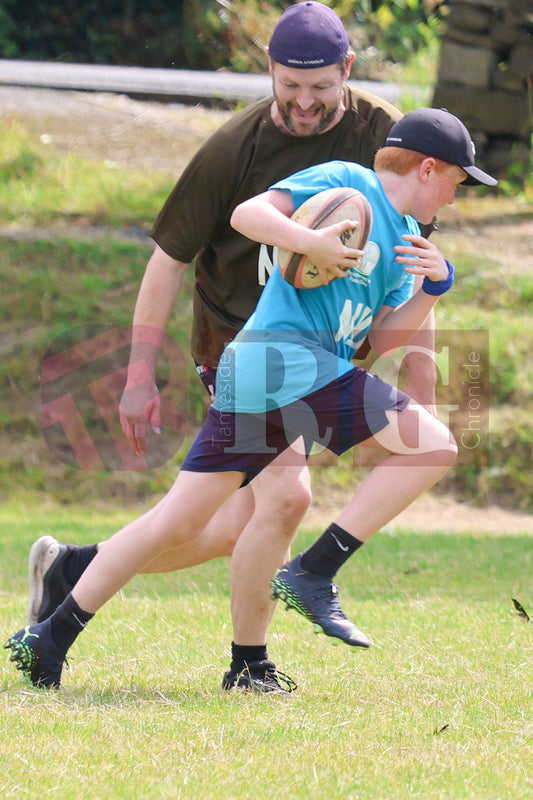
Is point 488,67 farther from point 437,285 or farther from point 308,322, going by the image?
point 308,322

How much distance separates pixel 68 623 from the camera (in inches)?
149

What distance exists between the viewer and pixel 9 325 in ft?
31.2

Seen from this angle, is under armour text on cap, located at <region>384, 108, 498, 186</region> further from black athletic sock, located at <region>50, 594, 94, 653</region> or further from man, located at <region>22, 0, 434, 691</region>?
black athletic sock, located at <region>50, 594, 94, 653</region>

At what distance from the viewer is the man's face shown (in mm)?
3896

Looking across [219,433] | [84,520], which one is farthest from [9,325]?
[219,433]

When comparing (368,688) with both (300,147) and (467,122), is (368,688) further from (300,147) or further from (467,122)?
(467,122)

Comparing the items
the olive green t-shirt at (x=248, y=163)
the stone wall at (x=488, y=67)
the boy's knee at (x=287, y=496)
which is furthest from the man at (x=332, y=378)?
the stone wall at (x=488, y=67)

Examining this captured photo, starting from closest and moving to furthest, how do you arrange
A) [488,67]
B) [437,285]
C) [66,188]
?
[437,285]
[66,188]
[488,67]

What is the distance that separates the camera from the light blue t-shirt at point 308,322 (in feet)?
11.3

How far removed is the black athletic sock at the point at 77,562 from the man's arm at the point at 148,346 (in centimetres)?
52

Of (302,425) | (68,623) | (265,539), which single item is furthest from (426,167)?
(68,623)

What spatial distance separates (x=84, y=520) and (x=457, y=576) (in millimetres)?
2984

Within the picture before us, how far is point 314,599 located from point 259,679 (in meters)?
0.57

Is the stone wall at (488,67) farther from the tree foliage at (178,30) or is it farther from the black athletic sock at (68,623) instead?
the black athletic sock at (68,623)
